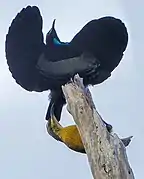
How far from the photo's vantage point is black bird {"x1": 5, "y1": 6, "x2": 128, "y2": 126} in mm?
2205

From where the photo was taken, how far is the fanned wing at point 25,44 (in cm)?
222

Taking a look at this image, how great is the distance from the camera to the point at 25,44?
229 cm

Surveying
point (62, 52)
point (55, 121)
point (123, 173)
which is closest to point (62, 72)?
point (62, 52)

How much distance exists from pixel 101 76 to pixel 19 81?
1.36 ft

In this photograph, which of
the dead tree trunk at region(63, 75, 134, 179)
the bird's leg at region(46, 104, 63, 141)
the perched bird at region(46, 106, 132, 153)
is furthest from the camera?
the bird's leg at region(46, 104, 63, 141)

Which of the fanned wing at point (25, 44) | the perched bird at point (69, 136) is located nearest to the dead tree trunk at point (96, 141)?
the perched bird at point (69, 136)

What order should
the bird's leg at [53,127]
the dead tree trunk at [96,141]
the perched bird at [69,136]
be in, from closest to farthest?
1. the dead tree trunk at [96,141]
2. the perched bird at [69,136]
3. the bird's leg at [53,127]

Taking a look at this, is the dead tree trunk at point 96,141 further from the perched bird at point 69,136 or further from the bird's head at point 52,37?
the bird's head at point 52,37

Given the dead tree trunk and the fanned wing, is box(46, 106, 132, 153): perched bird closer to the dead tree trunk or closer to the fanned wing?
the dead tree trunk

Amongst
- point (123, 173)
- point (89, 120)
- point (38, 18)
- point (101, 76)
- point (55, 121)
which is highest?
point (38, 18)

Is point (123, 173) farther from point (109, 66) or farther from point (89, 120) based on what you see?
point (109, 66)

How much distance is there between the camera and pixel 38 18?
7.44 feet

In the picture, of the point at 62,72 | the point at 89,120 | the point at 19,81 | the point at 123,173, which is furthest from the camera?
the point at 19,81

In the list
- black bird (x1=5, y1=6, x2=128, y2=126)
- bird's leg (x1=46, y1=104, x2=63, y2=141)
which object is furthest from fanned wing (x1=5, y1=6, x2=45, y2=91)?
bird's leg (x1=46, y1=104, x2=63, y2=141)
